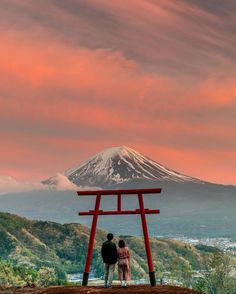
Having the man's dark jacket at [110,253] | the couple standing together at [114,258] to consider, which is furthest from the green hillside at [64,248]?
the man's dark jacket at [110,253]

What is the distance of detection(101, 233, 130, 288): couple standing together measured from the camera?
2114 centimetres

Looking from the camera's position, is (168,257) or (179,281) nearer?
(179,281)

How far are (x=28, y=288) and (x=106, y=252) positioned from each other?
10214 mm

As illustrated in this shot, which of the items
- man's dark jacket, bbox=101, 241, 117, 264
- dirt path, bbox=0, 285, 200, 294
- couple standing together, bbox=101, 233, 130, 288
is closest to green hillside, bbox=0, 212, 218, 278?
dirt path, bbox=0, 285, 200, 294

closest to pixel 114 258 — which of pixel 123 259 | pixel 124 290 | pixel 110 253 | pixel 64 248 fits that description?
pixel 110 253

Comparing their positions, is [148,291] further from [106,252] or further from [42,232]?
[42,232]

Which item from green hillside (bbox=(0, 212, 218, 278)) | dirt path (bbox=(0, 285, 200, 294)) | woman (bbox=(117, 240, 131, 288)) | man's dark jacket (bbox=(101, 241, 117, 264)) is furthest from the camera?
green hillside (bbox=(0, 212, 218, 278))

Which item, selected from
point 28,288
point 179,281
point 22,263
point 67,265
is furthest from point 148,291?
point 67,265

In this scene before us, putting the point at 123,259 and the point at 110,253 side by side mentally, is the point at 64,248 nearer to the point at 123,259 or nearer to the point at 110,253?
the point at 123,259

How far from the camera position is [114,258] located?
21.1 meters

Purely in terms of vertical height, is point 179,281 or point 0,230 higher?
point 0,230

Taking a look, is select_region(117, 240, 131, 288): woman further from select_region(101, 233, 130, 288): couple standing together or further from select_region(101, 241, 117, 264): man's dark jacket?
select_region(101, 241, 117, 264): man's dark jacket

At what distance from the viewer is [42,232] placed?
18488 cm

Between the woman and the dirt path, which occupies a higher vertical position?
the woman
